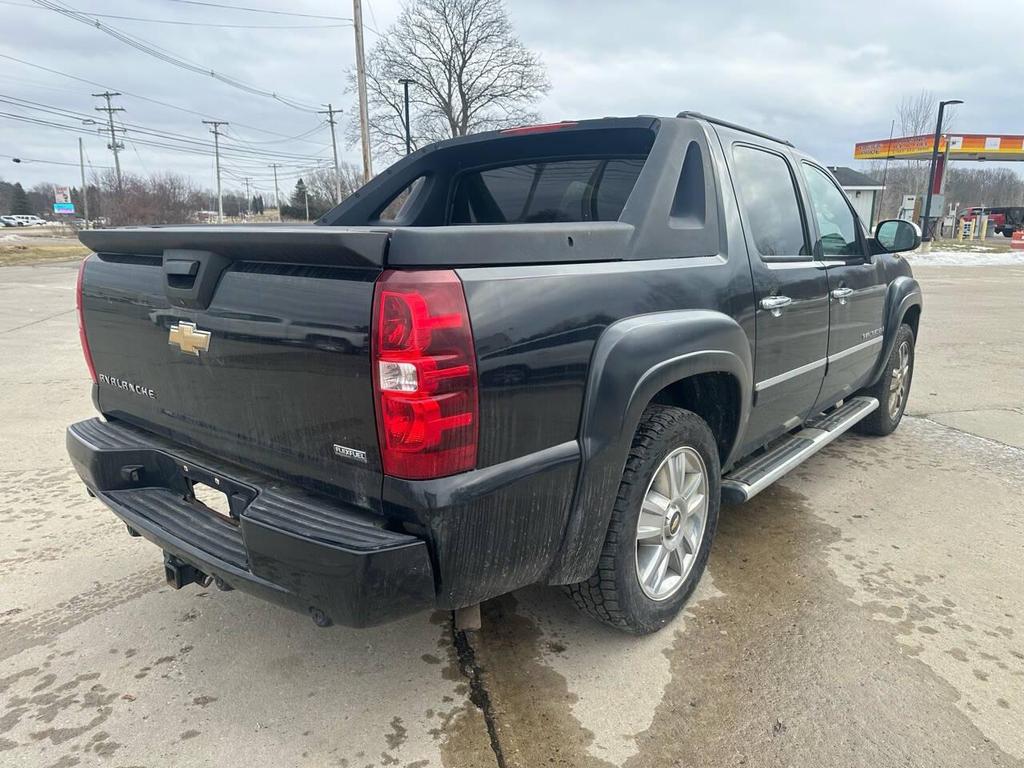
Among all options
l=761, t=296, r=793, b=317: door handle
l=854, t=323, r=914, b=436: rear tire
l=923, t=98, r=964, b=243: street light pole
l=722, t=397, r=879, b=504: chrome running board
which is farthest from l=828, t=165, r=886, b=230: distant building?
l=761, t=296, r=793, b=317: door handle

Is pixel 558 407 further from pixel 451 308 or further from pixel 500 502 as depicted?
pixel 451 308

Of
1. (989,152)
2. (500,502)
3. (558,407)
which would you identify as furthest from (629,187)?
(989,152)

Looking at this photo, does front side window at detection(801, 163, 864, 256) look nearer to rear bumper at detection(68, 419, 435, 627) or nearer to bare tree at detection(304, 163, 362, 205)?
rear bumper at detection(68, 419, 435, 627)

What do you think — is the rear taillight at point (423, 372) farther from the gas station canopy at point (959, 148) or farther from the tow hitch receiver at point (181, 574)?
the gas station canopy at point (959, 148)

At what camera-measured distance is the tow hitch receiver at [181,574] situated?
239 centimetres

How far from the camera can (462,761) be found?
6.79 feet

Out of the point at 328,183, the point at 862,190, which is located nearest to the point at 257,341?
the point at 862,190

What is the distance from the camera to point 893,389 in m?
5.09

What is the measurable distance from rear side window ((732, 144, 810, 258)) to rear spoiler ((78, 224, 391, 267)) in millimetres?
1933

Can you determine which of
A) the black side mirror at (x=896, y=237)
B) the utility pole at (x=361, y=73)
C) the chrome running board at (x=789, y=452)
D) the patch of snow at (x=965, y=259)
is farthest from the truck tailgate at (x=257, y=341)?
the patch of snow at (x=965, y=259)

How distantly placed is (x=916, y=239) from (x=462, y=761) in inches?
158

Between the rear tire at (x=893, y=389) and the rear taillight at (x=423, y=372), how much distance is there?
4054 millimetres

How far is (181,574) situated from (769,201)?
3.00m

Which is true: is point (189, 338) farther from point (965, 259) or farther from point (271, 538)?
point (965, 259)
